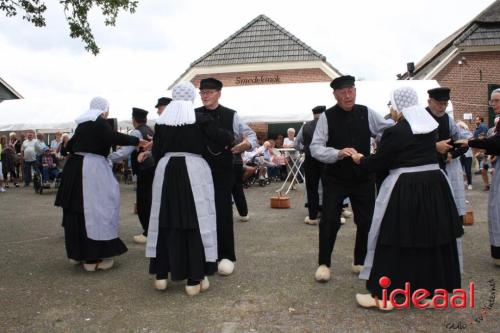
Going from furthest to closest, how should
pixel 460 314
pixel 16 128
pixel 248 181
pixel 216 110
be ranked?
pixel 16 128
pixel 248 181
pixel 216 110
pixel 460 314

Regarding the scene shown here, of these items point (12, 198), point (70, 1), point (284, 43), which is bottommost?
point (12, 198)

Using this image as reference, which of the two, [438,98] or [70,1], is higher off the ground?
[70,1]

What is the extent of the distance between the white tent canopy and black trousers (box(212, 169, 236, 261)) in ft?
35.8

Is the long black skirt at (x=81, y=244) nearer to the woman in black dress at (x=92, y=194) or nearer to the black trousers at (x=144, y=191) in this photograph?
the woman in black dress at (x=92, y=194)

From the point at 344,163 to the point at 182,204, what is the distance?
5.18 feet

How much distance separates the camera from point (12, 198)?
1308cm

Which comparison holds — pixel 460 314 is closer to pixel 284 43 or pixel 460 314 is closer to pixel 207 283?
pixel 207 283

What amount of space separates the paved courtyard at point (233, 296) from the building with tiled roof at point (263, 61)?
19355mm

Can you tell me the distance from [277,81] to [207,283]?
72.5ft

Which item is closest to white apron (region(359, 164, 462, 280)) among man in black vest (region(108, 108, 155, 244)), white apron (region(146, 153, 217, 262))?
white apron (region(146, 153, 217, 262))

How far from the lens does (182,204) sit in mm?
4293

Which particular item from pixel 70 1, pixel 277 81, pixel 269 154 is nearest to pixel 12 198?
pixel 70 1

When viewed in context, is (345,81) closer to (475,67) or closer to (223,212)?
(223,212)

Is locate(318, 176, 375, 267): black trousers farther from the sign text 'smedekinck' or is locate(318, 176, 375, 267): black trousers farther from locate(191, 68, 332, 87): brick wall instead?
the sign text 'smedekinck'
